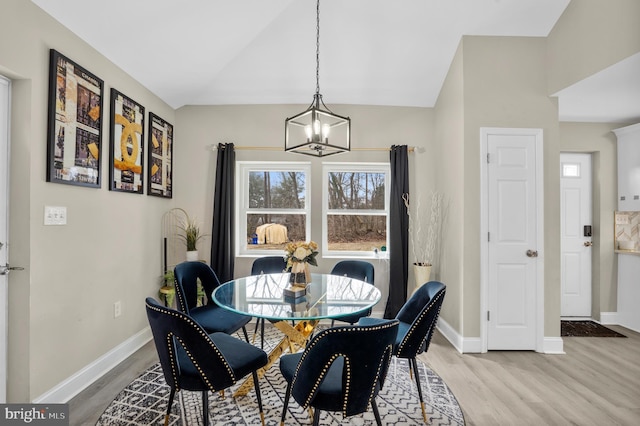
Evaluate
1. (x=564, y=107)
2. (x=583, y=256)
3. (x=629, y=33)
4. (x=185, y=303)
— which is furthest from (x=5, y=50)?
(x=583, y=256)

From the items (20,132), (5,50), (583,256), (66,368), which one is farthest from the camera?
(583,256)

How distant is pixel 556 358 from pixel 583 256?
168 centimetres

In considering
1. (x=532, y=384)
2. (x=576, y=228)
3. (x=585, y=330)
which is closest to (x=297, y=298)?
(x=532, y=384)

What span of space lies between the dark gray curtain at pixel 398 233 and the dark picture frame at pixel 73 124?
9.67ft

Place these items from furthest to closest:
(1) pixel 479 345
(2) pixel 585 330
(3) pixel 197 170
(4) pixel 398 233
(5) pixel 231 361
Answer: (3) pixel 197 170
(4) pixel 398 233
(2) pixel 585 330
(1) pixel 479 345
(5) pixel 231 361

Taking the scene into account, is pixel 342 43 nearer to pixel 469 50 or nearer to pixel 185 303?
pixel 469 50

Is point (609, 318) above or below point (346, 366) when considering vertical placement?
below

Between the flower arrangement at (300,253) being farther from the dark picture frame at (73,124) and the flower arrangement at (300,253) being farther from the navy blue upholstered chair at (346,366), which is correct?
the dark picture frame at (73,124)

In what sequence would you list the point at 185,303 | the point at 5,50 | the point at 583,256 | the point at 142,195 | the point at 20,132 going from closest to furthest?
the point at 5,50, the point at 20,132, the point at 185,303, the point at 142,195, the point at 583,256

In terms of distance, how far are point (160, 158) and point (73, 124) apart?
1225mm

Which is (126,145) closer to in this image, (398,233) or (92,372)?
(92,372)

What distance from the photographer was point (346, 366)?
1389mm

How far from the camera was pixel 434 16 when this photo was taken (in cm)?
295

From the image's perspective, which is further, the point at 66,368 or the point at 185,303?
the point at 185,303
